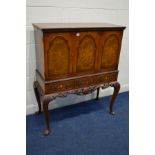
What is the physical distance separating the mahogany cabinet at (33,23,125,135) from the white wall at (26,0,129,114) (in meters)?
0.14

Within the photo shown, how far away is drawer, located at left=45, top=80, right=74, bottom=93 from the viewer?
6.61 feet

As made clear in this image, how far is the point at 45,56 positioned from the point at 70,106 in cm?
110

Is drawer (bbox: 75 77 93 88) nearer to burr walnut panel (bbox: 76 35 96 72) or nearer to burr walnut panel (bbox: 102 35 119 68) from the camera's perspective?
burr walnut panel (bbox: 76 35 96 72)

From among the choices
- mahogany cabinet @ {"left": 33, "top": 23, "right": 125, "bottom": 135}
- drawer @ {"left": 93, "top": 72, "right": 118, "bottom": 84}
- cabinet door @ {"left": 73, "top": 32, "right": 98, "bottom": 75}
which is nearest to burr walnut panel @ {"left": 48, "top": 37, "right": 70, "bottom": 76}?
mahogany cabinet @ {"left": 33, "top": 23, "right": 125, "bottom": 135}

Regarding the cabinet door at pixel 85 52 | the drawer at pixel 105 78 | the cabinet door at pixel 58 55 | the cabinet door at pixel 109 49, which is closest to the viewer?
the cabinet door at pixel 58 55

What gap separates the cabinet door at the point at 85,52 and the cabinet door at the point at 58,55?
0.08m

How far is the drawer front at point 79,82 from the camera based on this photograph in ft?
6.67

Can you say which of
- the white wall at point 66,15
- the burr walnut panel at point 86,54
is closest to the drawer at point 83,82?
the burr walnut panel at point 86,54

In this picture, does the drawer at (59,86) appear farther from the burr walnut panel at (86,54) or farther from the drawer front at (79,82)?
the burr walnut panel at (86,54)

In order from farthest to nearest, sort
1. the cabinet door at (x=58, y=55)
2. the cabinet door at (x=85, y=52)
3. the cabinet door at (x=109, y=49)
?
the cabinet door at (x=109, y=49)
the cabinet door at (x=85, y=52)
the cabinet door at (x=58, y=55)

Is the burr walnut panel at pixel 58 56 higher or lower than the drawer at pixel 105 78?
higher

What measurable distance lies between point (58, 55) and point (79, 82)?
415 mm

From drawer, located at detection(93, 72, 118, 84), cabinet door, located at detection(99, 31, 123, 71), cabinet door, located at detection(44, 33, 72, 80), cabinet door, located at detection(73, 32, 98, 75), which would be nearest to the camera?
cabinet door, located at detection(44, 33, 72, 80)

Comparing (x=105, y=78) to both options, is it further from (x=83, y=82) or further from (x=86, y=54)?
(x=86, y=54)
